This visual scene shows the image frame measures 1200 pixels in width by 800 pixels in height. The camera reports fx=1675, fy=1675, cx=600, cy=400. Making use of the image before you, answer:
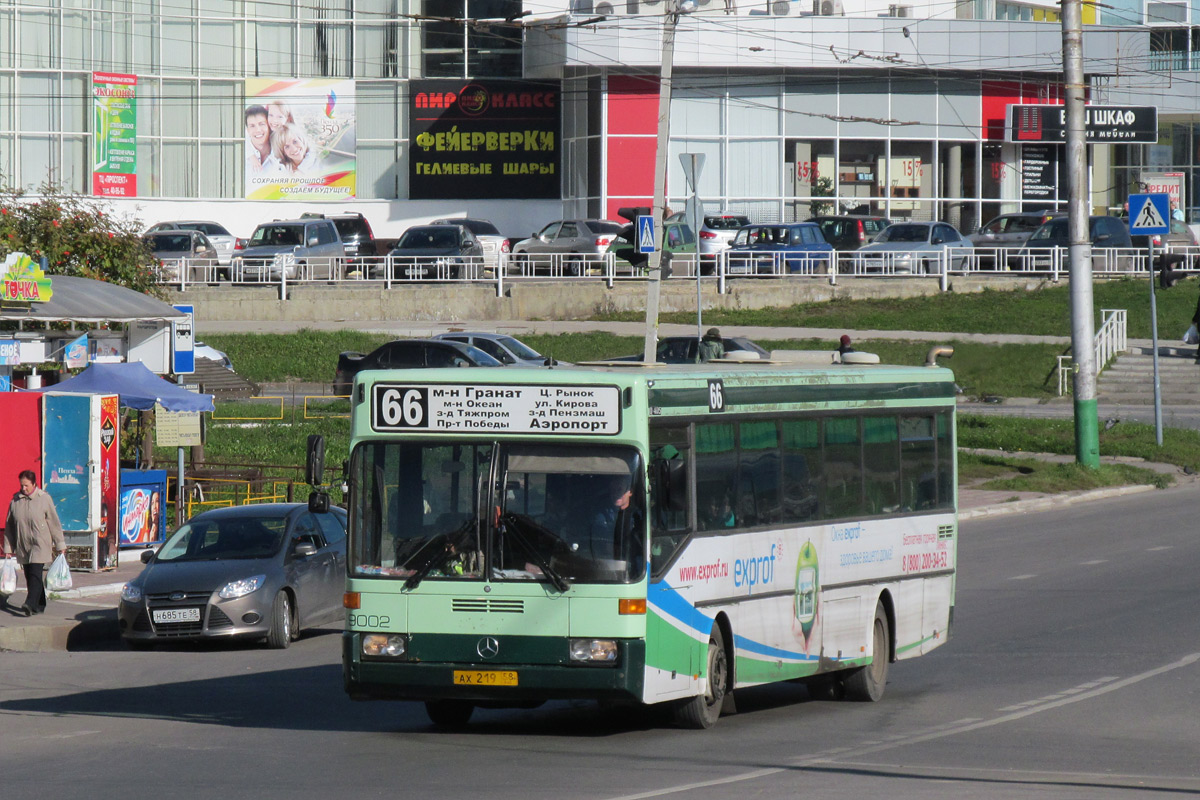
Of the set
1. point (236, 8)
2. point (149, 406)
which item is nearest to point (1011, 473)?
point (149, 406)

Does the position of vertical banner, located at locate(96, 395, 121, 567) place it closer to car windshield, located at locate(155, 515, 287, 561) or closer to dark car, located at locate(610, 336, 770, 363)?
car windshield, located at locate(155, 515, 287, 561)

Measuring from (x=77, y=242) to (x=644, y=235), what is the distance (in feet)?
34.3

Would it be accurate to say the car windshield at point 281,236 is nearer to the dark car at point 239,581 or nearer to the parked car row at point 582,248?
the parked car row at point 582,248

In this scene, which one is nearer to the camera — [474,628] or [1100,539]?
[474,628]

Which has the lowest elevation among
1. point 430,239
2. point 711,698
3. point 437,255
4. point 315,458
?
point 711,698

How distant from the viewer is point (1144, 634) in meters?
14.6

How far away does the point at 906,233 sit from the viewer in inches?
1834

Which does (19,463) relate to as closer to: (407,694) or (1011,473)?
(407,694)

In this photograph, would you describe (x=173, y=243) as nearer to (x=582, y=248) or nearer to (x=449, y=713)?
(x=582, y=248)

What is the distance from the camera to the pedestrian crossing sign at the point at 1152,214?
2841 cm

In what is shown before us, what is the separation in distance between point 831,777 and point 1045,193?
5417cm

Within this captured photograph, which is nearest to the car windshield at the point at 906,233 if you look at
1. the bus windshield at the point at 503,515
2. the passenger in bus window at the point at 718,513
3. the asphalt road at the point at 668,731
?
the asphalt road at the point at 668,731

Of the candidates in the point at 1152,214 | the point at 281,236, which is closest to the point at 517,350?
the point at 1152,214

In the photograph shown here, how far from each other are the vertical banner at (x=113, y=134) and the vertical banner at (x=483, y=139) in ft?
33.3
